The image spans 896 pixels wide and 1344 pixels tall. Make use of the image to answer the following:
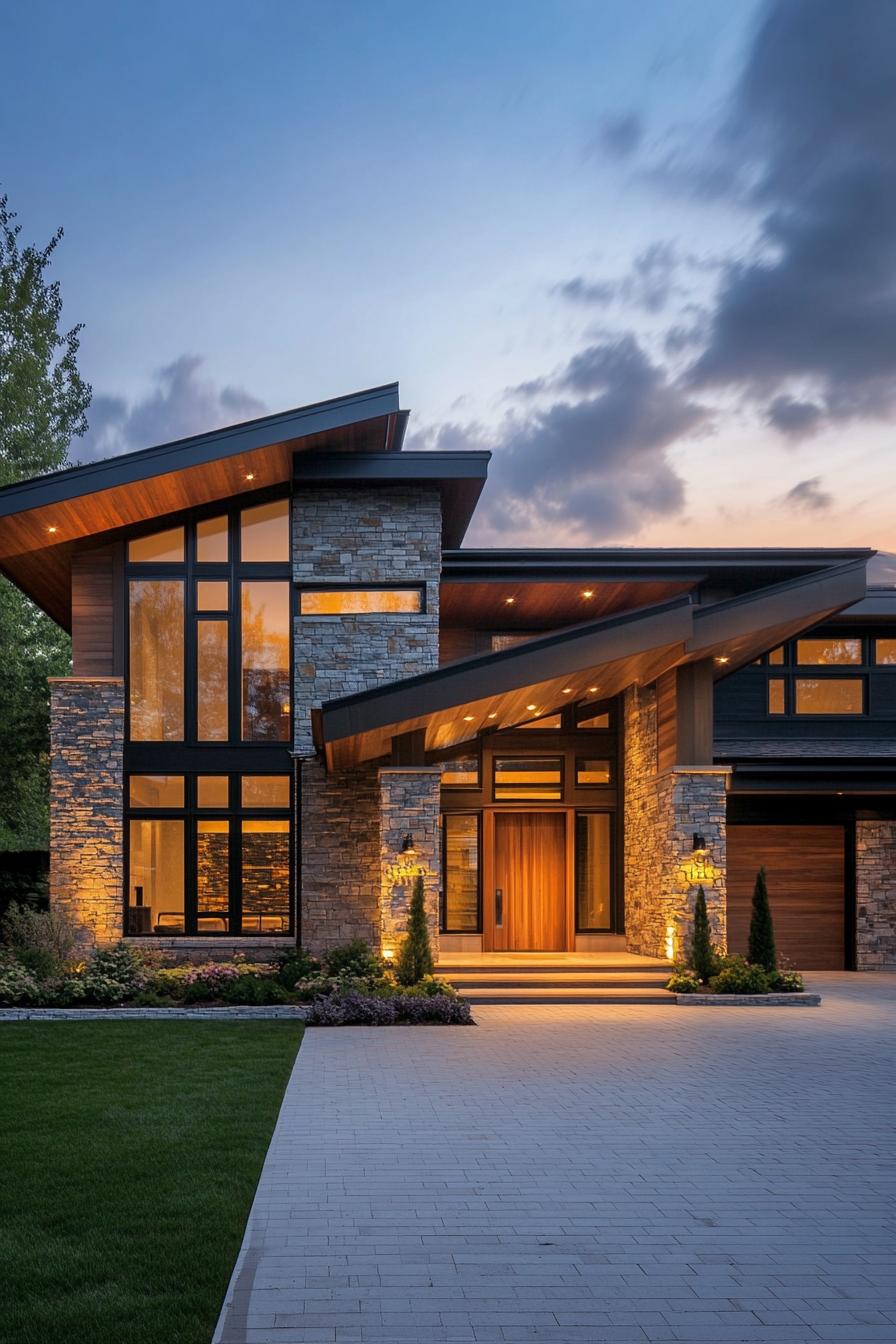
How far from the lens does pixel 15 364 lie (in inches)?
938

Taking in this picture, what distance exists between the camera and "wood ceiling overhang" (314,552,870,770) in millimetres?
12570

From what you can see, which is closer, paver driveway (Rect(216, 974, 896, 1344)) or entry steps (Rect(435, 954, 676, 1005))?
paver driveway (Rect(216, 974, 896, 1344))

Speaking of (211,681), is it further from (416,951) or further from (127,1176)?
(127,1176)

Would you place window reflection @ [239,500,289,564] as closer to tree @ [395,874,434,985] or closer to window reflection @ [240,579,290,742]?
window reflection @ [240,579,290,742]

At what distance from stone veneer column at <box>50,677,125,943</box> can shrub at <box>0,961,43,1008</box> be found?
1806mm

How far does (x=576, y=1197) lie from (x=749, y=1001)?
836 centimetres

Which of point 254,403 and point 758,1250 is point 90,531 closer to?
point 758,1250

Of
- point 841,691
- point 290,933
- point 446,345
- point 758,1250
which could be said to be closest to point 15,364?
point 290,933

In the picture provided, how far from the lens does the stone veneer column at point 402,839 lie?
1390cm

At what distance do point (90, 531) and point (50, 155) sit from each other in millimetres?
21690

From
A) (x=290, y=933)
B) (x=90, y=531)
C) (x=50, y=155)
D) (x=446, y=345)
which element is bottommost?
(x=290, y=933)

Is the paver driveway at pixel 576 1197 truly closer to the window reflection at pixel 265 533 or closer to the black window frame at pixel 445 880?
the black window frame at pixel 445 880

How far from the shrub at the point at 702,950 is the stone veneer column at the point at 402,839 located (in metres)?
3.56

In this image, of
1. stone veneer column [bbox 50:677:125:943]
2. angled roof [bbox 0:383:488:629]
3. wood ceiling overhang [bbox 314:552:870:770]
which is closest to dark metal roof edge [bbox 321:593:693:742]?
wood ceiling overhang [bbox 314:552:870:770]
